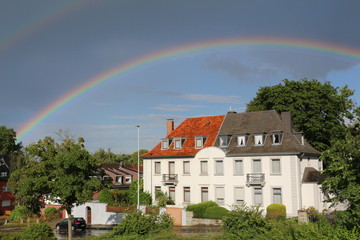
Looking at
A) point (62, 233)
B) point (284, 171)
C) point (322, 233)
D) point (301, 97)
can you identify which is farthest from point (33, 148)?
point (301, 97)

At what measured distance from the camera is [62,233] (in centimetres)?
4766

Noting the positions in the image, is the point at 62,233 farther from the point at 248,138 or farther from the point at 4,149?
the point at 4,149

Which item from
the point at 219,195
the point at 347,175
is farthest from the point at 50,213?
the point at 347,175

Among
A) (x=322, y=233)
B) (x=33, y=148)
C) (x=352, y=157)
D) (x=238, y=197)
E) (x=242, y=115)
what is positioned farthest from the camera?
(x=242, y=115)

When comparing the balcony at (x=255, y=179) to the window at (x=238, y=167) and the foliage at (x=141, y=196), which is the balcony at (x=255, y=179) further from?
the foliage at (x=141, y=196)

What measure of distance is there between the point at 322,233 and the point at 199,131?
1481 inches

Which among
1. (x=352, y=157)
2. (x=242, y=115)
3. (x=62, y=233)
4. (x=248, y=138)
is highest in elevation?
(x=242, y=115)

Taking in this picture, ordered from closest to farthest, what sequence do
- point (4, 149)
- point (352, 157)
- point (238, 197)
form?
point (352, 157)
point (238, 197)
point (4, 149)

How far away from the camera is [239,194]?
48.5m

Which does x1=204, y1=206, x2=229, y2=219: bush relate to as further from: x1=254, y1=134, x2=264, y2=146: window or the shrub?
the shrub

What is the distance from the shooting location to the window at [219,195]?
4991 centimetres

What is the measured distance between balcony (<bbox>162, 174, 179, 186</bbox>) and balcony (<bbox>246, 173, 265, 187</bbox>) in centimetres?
1043

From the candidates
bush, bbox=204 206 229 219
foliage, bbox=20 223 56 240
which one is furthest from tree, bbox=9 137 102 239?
bush, bbox=204 206 229 219

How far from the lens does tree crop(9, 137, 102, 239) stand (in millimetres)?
32281
